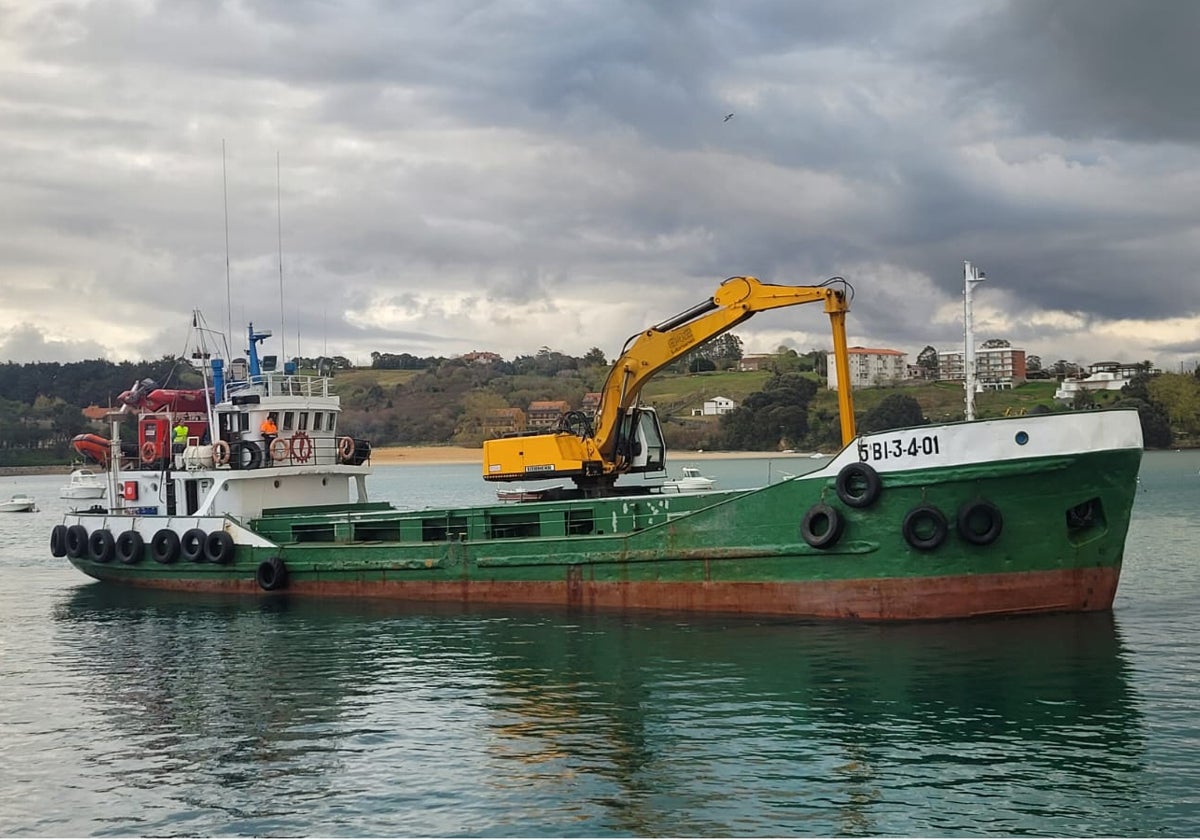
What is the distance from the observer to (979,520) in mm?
19062

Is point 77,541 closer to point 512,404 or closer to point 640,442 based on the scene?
point 640,442

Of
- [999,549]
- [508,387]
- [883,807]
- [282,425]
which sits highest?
[508,387]

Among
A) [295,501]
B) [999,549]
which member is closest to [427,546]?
[295,501]

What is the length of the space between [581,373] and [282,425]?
14864 centimetres

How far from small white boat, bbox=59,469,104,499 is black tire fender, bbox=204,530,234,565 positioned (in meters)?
5.63

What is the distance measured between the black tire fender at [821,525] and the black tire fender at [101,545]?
18483 mm

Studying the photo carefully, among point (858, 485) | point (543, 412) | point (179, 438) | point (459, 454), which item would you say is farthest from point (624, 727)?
point (543, 412)

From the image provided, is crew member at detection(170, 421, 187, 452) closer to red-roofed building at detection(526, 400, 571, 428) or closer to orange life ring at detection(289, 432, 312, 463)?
orange life ring at detection(289, 432, 312, 463)

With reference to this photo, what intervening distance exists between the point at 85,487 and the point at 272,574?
8.32 meters

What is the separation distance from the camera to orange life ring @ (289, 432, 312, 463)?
28.3 meters

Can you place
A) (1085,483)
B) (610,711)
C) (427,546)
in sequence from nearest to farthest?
(610,711)
(1085,483)
(427,546)

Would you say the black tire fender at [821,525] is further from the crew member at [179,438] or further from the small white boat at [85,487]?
the small white boat at [85,487]

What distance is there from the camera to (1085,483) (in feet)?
61.6

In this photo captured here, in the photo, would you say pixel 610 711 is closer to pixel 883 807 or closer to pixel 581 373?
pixel 883 807
